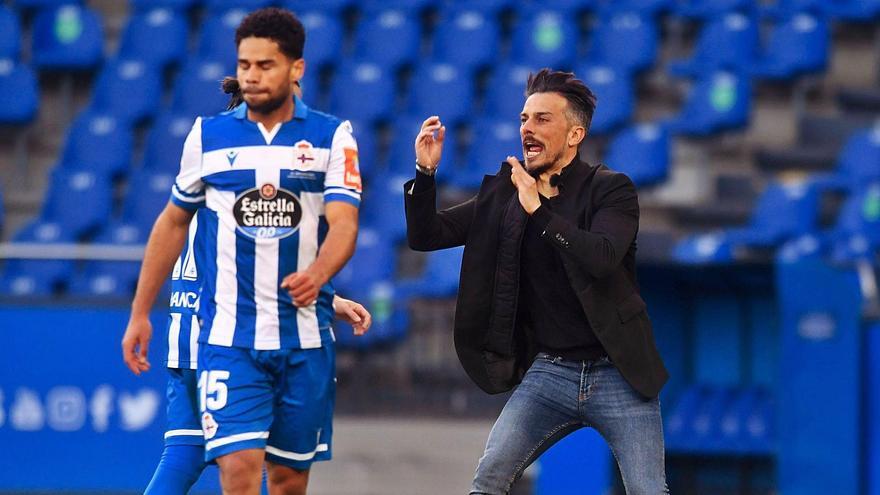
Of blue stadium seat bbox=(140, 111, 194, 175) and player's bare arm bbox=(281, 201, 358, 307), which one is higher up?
blue stadium seat bbox=(140, 111, 194, 175)

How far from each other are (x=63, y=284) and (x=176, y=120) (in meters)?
3.33

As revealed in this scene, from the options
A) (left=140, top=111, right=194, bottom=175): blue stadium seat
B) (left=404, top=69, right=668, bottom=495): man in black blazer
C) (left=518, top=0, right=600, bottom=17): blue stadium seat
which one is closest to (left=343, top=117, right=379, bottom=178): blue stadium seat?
(left=140, top=111, right=194, bottom=175): blue stadium seat

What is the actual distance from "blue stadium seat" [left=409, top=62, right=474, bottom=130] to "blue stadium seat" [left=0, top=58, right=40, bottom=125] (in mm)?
3627

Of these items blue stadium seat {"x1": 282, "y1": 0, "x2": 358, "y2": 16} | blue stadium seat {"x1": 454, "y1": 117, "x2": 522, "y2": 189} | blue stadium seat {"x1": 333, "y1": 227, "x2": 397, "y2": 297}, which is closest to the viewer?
blue stadium seat {"x1": 333, "y1": 227, "x2": 397, "y2": 297}

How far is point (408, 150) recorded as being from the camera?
46.6ft

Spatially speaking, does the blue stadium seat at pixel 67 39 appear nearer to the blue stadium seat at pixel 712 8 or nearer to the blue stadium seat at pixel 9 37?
the blue stadium seat at pixel 9 37

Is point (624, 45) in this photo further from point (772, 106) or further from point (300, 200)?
point (300, 200)

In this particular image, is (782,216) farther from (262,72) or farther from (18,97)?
(262,72)

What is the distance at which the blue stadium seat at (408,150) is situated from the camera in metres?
14.1

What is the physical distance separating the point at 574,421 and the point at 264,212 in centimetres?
132

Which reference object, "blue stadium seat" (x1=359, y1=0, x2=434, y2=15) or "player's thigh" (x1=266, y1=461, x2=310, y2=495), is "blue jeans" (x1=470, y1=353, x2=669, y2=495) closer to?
"player's thigh" (x1=266, y1=461, x2=310, y2=495)

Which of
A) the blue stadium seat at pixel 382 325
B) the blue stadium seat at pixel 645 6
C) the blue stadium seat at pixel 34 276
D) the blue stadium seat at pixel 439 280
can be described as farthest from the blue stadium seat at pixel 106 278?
the blue stadium seat at pixel 645 6

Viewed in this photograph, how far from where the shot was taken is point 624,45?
1448cm

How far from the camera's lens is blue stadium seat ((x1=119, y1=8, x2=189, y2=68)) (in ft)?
50.4
